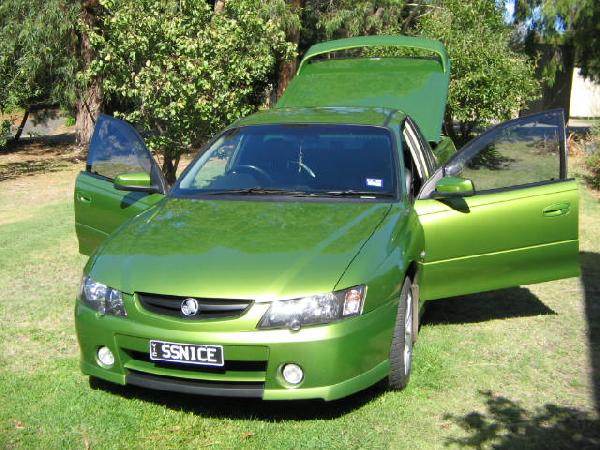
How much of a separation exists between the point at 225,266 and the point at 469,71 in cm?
1114

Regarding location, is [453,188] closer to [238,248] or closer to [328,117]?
[328,117]

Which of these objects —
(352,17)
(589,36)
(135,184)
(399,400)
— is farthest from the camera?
(589,36)

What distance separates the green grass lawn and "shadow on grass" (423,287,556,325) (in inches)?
0.6

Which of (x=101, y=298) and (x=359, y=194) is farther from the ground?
(x=359, y=194)

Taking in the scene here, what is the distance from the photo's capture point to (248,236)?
4.64 meters

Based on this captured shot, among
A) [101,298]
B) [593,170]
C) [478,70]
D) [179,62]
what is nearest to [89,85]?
[478,70]

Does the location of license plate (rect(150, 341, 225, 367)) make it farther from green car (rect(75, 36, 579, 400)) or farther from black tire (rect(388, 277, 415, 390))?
black tire (rect(388, 277, 415, 390))

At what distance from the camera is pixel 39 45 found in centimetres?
1870

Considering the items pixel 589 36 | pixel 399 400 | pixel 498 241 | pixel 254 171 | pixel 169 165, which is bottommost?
pixel 589 36

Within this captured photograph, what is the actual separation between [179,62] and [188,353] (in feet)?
20.5

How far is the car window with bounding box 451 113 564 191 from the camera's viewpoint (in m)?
5.86

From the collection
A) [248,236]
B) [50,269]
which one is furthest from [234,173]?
[50,269]

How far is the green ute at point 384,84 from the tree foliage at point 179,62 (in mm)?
1011

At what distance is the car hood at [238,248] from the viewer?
4137mm
